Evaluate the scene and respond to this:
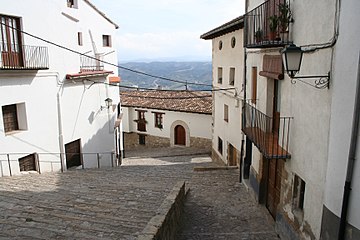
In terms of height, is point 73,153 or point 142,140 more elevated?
point 73,153

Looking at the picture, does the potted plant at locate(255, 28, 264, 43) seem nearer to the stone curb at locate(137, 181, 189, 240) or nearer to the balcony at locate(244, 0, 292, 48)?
the balcony at locate(244, 0, 292, 48)

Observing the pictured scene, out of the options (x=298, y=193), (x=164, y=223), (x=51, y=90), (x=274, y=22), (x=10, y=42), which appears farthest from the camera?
(x=51, y=90)

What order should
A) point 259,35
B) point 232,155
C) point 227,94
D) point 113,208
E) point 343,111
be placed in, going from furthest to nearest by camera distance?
point 227,94
point 232,155
point 259,35
point 113,208
point 343,111

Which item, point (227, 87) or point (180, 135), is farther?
point (180, 135)

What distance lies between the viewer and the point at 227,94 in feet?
49.8

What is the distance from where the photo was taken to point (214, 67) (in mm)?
→ 17656

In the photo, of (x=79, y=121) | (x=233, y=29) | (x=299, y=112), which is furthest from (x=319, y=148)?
(x=79, y=121)

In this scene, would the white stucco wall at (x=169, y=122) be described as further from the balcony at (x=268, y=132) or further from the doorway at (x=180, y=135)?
the balcony at (x=268, y=132)

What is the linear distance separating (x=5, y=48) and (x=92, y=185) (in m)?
5.65

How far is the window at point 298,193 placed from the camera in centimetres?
695

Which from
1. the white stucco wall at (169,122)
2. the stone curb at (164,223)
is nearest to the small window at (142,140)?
the white stucco wall at (169,122)

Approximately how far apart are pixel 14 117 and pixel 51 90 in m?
1.80

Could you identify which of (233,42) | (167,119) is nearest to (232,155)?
(233,42)

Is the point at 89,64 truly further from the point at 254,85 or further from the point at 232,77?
the point at 254,85
